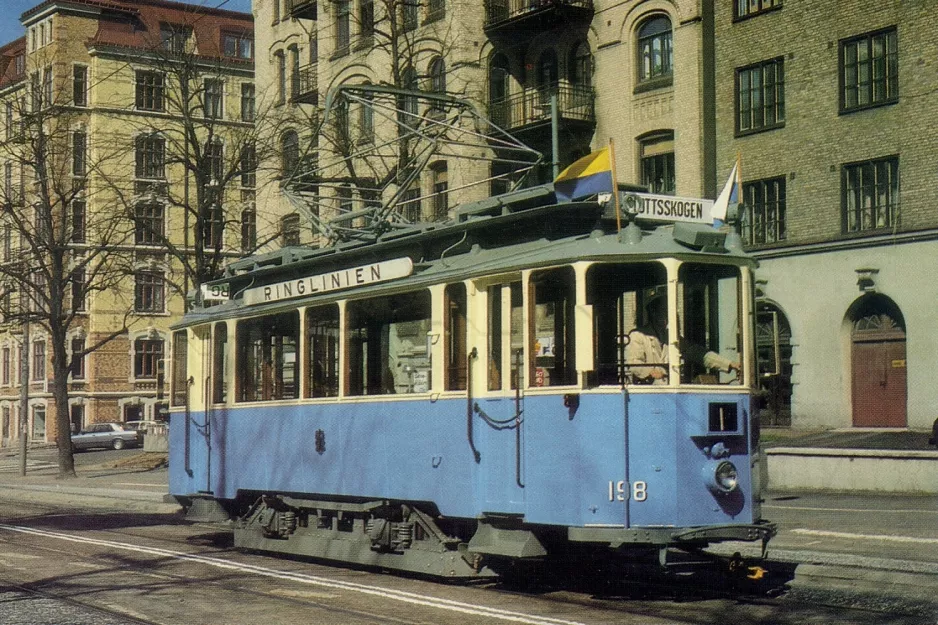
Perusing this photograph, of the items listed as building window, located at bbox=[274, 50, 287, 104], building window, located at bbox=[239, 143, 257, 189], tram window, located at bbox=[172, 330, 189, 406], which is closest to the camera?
tram window, located at bbox=[172, 330, 189, 406]

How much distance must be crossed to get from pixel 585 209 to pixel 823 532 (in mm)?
5832

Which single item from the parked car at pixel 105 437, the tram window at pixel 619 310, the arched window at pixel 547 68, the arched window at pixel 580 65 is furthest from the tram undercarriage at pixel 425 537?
the parked car at pixel 105 437

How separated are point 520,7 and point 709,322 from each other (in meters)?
25.6

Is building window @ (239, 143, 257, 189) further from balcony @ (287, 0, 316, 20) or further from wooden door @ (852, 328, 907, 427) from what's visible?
wooden door @ (852, 328, 907, 427)

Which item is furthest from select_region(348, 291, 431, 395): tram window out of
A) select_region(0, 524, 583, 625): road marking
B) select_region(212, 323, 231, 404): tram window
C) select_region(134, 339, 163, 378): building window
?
select_region(134, 339, 163, 378): building window

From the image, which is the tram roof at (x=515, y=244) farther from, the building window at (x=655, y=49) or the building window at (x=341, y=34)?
the building window at (x=341, y=34)

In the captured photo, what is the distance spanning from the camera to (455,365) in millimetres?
12516

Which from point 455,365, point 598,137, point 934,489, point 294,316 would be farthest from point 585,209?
point 598,137

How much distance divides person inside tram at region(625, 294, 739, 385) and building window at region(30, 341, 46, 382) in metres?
60.8

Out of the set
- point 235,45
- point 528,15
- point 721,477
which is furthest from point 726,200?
point 235,45

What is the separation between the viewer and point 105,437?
57.9 metres

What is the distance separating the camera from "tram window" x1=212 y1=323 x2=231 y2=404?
1658cm

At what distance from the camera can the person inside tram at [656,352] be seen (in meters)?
11.2

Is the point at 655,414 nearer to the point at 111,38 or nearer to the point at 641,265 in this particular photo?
the point at 641,265
